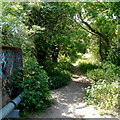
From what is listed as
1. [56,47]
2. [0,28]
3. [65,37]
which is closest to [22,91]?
[0,28]

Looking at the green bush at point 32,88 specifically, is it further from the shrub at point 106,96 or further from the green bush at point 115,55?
the green bush at point 115,55

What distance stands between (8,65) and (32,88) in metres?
0.88

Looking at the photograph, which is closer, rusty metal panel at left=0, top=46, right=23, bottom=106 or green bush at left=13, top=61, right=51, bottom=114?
rusty metal panel at left=0, top=46, right=23, bottom=106

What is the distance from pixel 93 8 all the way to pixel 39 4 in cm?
267

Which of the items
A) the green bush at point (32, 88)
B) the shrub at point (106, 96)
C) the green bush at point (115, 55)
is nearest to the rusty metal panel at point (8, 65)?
the green bush at point (32, 88)

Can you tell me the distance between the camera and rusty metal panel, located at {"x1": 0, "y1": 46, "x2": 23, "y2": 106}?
3.39 m

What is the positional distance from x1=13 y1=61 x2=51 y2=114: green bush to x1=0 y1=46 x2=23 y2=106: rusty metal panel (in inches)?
8.1

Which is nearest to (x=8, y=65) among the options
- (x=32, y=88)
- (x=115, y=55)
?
(x=32, y=88)

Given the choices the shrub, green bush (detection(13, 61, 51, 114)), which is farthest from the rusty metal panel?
the shrub

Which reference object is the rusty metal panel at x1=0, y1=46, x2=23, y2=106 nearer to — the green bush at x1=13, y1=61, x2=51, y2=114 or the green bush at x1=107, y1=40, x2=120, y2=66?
the green bush at x1=13, y1=61, x2=51, y2=114

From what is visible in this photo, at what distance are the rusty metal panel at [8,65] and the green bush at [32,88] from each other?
8.1 inches

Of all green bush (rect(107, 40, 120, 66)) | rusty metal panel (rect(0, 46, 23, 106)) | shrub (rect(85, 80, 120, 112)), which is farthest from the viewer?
green bush (rect(107, 40, 120, 66))

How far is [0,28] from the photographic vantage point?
4.06 metres

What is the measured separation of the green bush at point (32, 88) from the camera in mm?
3584
